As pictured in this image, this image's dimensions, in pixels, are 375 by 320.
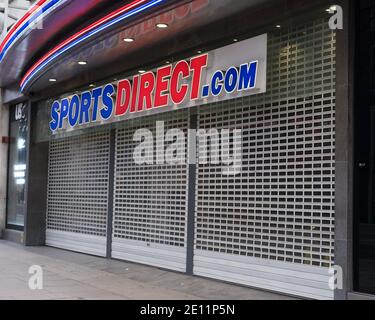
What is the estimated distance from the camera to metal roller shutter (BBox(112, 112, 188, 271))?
35.0ft

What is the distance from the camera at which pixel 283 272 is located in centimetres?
839

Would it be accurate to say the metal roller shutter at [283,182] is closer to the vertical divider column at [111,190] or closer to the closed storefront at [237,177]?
the closed storefront at [237,177]

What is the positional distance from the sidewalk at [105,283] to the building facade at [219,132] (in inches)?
14.3

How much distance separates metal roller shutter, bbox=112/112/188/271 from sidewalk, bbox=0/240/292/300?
32 centimetres

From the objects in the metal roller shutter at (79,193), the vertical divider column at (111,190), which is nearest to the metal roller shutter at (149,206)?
the vertical divider column at (111,190)

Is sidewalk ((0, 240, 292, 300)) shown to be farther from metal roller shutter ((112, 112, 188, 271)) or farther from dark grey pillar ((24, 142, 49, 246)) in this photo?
dark grey pillar ((24, 142, 49, 246))

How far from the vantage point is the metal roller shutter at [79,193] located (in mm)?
13195

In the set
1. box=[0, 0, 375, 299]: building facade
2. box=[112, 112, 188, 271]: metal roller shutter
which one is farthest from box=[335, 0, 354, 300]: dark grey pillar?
box=[112, 112, 188, 271]: metal roller shutter

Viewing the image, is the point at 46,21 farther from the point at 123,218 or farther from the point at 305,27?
the point at 305,27

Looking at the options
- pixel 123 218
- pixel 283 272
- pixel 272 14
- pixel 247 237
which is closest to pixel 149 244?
pixel 123 218

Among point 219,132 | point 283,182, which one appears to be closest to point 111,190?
point 219,132

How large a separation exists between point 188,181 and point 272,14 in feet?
11.5

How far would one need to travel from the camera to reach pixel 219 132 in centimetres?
980

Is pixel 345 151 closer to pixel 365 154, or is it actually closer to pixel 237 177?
pixel 365 154
